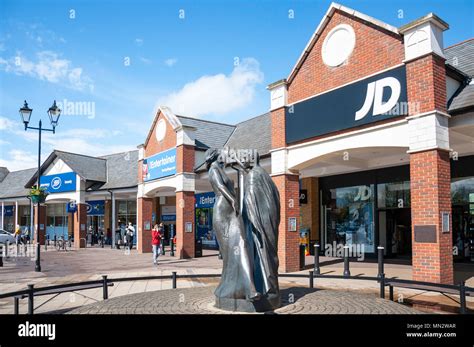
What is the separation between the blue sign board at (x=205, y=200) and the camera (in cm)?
2523

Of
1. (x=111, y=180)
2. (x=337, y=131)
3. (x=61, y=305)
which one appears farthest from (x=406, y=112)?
(x=111, y=180)

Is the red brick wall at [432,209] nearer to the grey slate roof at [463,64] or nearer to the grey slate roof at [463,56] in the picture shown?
the grey slate roof at [463,64]

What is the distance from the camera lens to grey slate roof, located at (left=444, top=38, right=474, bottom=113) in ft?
32.7

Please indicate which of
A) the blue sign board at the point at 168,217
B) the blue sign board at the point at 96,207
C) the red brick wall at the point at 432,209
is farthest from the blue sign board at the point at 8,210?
the red brick wall at the point at 432,209

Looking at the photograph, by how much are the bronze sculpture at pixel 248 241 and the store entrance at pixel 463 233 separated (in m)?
12.0

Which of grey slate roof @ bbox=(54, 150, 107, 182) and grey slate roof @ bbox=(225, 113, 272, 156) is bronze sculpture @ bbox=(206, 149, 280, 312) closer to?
grey slate roof @ bbox=(225, 113, 272, 156)

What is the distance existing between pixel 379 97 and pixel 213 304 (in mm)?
7326

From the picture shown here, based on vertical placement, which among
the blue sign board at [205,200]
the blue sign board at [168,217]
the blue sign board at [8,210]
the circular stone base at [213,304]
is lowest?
the circular stone base at [213,304]

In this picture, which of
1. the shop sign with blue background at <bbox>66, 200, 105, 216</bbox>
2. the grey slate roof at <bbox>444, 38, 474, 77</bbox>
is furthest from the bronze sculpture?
the shop sign with blue background at <bbox>66, 200, 105, 216</bbox>

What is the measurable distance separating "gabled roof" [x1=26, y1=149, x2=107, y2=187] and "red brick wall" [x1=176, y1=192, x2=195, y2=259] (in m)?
12.4

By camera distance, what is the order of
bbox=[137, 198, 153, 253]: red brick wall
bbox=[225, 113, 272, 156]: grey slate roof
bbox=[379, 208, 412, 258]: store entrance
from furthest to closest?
bbox=[137, 198, 153, 253]: red brick wall < bbox=[379, 208, 412, 258]: store entrance < bbox=[225, 113, 272, 156]: grey slate roof

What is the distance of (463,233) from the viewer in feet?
52.2

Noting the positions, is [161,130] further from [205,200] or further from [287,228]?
[287,228]
